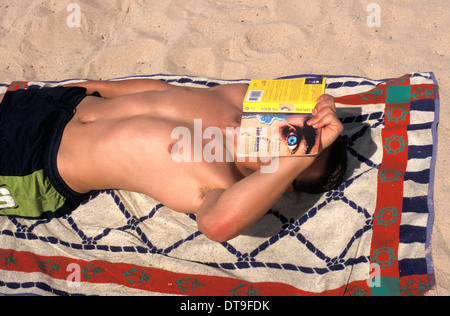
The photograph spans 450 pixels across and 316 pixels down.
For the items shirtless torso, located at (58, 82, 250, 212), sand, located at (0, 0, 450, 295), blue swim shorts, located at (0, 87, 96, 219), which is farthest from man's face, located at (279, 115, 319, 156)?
sand, located at (0, 0, 450, 295)

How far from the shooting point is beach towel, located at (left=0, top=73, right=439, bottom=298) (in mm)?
1809

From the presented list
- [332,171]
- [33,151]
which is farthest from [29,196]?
[332,171]

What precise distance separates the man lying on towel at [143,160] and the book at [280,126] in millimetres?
52

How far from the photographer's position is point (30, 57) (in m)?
2.77

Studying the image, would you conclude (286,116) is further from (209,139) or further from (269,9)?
(269,9)

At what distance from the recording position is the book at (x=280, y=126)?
1.44m

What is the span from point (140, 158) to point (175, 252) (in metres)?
0.47

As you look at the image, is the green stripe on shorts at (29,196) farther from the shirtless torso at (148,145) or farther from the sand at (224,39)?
the sand at (224,39)

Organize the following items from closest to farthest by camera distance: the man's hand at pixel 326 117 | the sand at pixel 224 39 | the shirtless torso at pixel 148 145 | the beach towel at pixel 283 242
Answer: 1. the man's hand at pixel 326 117
2. the shirtless torso at pixel 148 145
3. the beach towel at pixel 283 242
4. the sand at pixel 224 39

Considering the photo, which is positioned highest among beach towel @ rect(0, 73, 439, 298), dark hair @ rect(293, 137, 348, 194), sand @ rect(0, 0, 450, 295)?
sand @ rect(0, 0, 450, 295)

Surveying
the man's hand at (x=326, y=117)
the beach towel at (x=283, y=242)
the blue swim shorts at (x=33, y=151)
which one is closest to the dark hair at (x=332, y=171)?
the beach towel at (x=283, y=242)

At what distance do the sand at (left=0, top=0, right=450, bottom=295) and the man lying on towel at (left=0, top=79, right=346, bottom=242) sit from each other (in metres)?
0.62

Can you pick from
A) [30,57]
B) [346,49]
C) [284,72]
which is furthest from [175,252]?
[30,57]

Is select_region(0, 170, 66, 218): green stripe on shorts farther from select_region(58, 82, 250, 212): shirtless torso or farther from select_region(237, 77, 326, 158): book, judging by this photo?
select_region(237, 77, 326, 158): book
